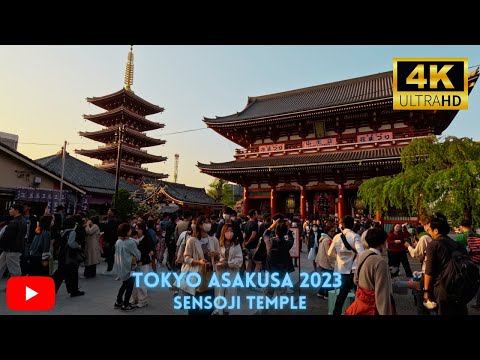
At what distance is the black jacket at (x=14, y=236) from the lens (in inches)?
217

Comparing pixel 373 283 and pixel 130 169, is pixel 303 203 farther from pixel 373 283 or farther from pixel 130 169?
pixel 130 169

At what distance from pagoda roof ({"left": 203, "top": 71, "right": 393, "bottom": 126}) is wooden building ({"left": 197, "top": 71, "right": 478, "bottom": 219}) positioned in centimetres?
8

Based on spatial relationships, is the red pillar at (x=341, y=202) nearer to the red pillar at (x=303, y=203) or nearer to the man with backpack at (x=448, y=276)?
the red pillar at (x=303, y=203)

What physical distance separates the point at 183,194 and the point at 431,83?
79.1 ft

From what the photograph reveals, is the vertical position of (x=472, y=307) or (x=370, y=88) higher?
(x=370, y=88)

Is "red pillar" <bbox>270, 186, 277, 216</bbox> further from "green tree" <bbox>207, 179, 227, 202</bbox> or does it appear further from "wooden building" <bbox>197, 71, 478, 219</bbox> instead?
"green tree" <bbox>207, 179, 227, 202</bbox>

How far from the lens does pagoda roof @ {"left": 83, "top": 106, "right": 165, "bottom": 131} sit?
3041 cm

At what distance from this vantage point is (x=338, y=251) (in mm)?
4594

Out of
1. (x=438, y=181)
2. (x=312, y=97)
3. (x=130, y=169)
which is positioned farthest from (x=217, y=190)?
(x=438, y=181)

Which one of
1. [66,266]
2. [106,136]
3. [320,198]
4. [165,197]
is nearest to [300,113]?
[320,198]

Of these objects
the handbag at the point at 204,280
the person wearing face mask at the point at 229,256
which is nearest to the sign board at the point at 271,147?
the person wearing face mask at the point at 229,256
